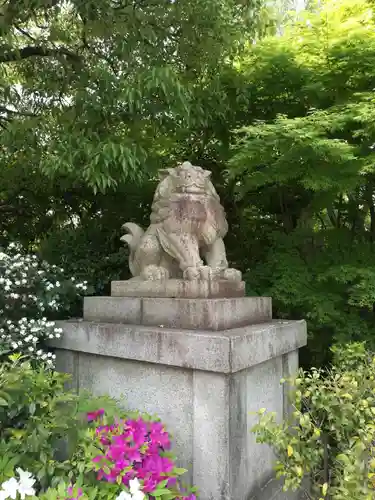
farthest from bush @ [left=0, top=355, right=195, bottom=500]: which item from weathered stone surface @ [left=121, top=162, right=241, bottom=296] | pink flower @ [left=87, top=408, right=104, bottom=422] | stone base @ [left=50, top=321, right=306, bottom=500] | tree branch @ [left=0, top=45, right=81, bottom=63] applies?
tree branch @ [left=0, top=45, right=81, bottom=63]

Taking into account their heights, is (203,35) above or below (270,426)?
above

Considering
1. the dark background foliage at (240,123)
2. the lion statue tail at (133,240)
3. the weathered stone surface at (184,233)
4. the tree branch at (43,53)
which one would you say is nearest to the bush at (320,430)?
the weathered stone surface at (184,233)

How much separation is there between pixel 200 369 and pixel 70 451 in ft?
3.04

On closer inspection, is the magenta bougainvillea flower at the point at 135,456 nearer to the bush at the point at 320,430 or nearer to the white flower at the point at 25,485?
the white flower at the point at 25,485

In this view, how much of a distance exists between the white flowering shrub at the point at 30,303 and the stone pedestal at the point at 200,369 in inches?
8.8

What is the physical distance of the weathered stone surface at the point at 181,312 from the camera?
306 cm

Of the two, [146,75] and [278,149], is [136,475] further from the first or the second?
[146,75]

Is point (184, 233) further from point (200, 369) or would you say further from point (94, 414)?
point (94, 414)

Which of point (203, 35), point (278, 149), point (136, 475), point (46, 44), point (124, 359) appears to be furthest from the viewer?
point (46, 44)

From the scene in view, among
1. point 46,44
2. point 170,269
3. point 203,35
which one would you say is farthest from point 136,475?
point 46,44

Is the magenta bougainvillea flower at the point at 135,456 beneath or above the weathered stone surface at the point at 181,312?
beneath

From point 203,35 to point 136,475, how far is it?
444 centimetres

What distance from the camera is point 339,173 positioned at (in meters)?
3.98

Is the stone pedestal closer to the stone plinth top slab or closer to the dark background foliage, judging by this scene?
the stone plinth top slab
